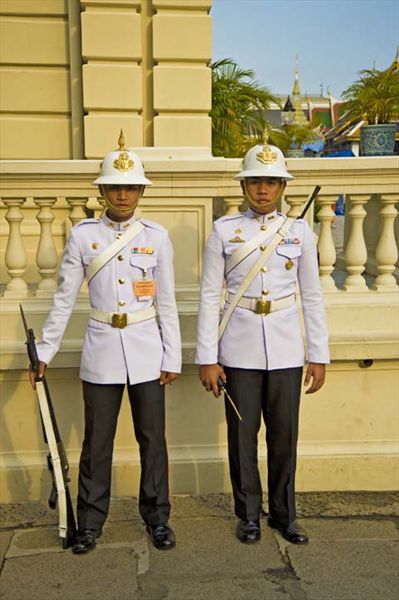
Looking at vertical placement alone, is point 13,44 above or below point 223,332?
above

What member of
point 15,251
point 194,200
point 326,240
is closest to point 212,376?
point 194,200

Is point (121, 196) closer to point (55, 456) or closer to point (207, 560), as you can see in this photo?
point (55, 456)

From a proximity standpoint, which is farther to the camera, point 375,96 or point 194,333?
point 375,96

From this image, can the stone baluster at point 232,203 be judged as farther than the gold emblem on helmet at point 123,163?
Yes

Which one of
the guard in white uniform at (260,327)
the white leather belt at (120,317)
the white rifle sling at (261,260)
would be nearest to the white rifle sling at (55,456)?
the white leather belt at (120,317)

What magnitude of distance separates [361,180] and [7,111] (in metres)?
4.26

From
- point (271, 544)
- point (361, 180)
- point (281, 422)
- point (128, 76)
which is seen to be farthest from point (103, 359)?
point (128, 76)

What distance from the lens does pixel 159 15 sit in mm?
6840

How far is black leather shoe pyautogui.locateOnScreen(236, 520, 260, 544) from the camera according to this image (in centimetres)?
371

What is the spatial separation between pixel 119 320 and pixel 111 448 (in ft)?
2.20

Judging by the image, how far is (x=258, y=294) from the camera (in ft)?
11.8

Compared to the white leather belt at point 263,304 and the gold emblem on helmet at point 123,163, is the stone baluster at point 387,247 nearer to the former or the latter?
the white leather belt at point 263,304

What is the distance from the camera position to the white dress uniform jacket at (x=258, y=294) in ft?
11.7

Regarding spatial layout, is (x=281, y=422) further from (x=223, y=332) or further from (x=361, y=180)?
(x=361, y=180)
